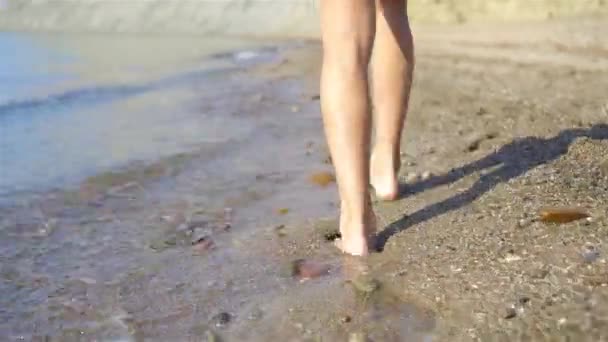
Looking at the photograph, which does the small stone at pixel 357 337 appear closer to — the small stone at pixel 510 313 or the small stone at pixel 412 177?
the small stone at pixel 510 313

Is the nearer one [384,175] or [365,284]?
[365,284]

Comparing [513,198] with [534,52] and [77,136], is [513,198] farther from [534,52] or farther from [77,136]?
[534,52]

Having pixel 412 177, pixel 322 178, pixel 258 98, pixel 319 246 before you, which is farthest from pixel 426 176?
pixel 258 98

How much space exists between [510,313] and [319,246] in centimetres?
73

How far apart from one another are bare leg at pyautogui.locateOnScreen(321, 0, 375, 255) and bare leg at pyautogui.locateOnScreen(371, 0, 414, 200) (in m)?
0.39

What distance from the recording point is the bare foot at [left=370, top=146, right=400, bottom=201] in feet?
8.35

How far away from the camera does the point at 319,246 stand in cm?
230

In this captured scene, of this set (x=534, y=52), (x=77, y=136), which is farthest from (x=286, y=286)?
(x=534, y=52)

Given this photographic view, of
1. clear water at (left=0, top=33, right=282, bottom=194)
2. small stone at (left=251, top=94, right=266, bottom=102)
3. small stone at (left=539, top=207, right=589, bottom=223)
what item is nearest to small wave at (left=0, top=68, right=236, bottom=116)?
clear water at (left=0, top=33, right=282, bottom=194)

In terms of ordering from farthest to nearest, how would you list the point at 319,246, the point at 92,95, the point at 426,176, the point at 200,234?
the point at 92,95, the point at 426,176, the point at 200,234, the point at 319,246

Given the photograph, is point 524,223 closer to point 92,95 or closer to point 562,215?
point 562,215

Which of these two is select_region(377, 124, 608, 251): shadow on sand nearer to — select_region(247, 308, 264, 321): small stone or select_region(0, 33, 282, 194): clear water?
select_region(247, 308, 264, 321): small stone

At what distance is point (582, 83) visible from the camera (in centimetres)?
475

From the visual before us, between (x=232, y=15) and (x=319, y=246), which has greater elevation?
(x=319, y=246)
